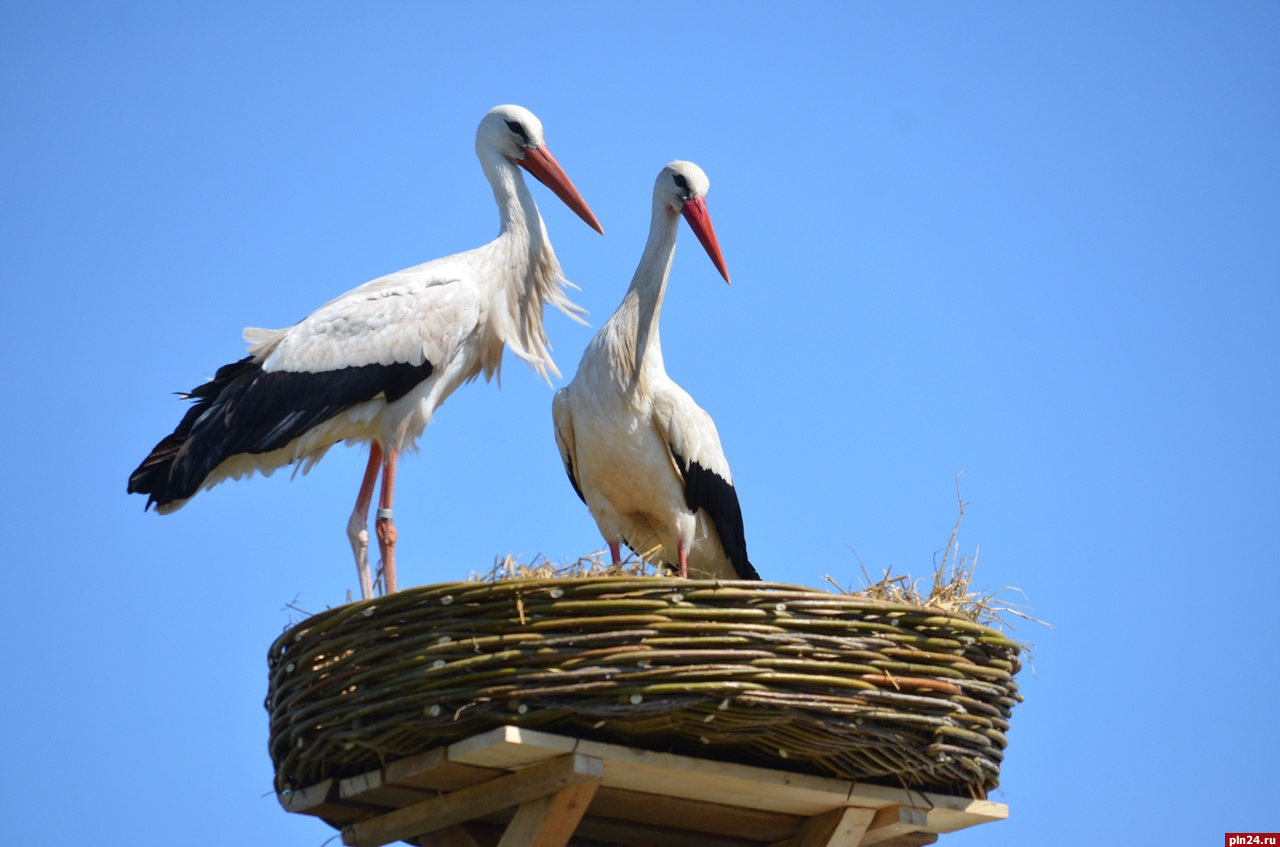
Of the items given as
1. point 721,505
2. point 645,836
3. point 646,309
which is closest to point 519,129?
point 646,309

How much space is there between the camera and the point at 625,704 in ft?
11.4

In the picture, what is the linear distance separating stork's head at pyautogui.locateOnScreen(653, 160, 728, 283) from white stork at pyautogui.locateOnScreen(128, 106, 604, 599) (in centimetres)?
47

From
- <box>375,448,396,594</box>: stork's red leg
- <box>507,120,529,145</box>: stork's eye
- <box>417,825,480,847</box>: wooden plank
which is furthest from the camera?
<box>507,120,529,145</box>: stork's eye

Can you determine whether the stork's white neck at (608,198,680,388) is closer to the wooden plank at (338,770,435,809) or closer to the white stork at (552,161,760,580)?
the white stork at (552,161,760,580)

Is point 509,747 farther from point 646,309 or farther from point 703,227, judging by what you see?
point 703,227

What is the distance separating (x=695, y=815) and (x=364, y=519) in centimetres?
200

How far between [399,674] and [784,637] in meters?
0.90

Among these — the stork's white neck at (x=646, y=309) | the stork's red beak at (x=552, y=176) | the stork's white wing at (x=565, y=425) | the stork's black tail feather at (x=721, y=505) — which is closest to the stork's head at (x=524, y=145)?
the stork's red beak at (x=552, y=176)

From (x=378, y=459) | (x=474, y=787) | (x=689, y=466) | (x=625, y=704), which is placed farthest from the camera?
(x=378, y=459)

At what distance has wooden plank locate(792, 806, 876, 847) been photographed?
386cm

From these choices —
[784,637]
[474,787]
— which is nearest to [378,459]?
[474,787]

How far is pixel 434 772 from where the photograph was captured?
11.9ft

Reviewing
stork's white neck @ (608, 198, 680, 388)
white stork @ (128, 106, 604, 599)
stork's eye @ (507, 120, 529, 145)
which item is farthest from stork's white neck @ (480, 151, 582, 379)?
stork's white neck @ (608, 198, 680, 388)

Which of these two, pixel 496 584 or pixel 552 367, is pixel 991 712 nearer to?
pixel 496 584
